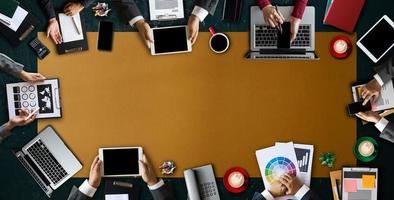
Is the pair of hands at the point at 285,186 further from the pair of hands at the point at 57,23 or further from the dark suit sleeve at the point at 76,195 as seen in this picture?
the pair of hands at the point at 57,23

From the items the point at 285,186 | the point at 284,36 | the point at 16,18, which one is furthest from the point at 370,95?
the point at 16,18

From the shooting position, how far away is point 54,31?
3752 millimetres

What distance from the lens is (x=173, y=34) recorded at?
3754 millimetres

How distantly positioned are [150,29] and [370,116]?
1371mm

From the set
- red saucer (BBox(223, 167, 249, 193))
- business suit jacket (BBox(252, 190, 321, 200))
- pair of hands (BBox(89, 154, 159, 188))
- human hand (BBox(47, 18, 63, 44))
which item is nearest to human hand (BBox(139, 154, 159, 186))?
pair of hands (BBox(89, 154, 159, 188))

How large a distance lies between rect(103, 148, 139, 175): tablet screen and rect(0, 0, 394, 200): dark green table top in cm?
8

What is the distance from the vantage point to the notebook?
3.72 meters

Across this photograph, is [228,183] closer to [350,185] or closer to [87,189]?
[350,185]

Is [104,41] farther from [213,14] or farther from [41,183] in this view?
[41,183]

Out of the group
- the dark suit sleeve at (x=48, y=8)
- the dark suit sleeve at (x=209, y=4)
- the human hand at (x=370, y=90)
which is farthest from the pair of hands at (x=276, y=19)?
the dark suit sleeve at (x=48, y=8)

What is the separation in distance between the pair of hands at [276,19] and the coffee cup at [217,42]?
27 cm

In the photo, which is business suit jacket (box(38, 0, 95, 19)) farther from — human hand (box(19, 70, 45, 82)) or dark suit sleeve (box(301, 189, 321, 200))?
dark suit sleeve (box(301, 189, 321, 200))

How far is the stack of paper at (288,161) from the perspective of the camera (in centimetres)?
375

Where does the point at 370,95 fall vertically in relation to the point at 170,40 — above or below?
below
